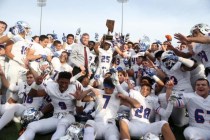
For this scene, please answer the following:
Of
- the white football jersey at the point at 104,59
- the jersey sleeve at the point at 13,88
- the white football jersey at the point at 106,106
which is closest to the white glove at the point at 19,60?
the jersey sleeve at the point at 13,88

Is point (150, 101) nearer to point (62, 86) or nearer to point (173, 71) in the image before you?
point (173, 71)

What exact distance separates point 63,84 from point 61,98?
1.03ft

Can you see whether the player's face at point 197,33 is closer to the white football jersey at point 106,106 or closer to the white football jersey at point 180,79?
the white football jersey at point 180,79

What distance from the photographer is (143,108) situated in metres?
6.50

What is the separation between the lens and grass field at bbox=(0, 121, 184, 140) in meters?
6.32

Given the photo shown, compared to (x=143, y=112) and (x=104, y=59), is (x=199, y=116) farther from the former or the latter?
(x=104, y=59)

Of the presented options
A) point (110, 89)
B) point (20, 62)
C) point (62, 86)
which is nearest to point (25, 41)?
point (20, 62)

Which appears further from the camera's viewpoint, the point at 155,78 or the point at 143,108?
the point at 155,78

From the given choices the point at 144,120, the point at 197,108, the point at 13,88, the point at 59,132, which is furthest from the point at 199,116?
the point at 13,88

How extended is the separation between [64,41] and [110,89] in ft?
18.1

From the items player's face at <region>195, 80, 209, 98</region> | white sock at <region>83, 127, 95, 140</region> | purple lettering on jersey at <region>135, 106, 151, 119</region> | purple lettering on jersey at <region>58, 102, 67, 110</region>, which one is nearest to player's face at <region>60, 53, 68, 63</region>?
purple lettering on jersey at <region>58, 102, 67, 110</region>

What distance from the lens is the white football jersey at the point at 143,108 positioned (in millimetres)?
6397

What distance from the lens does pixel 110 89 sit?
21.5 ft

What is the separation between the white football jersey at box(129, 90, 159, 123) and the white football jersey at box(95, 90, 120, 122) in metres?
0.37
